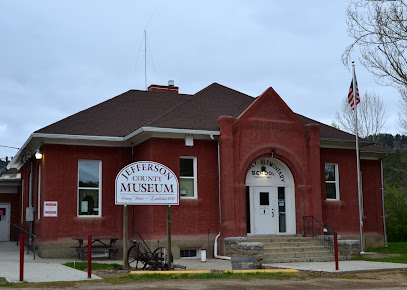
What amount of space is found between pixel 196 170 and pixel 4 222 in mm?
17398

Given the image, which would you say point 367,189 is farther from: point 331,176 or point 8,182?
point 8,182

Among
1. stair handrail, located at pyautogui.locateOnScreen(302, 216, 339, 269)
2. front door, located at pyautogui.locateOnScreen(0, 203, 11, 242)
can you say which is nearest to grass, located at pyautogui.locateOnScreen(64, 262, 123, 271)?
stair handrail, located at pyautogui.locateOnScreen(302, 216, 339, 269)

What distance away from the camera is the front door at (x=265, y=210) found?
22438 mm

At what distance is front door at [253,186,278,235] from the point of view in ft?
73.6

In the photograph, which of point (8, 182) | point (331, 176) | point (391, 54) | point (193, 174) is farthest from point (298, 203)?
point (8, 182)

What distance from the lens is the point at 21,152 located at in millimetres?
25641

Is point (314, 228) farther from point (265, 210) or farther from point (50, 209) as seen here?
point (50, 209)

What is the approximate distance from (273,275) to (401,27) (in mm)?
9725

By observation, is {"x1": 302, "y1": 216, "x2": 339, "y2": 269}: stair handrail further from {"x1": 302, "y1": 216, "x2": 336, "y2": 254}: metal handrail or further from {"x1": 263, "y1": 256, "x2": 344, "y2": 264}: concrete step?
{"x1": 263, "y1": 256, "x2": 344, "y2": 264}: concrete step

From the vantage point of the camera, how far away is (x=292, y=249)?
67.3 ft

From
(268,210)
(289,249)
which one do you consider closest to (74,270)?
(289,249)

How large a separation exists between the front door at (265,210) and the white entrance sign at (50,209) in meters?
7.72

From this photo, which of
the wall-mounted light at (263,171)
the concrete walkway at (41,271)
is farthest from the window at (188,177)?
the concrete walkway at (41,271)

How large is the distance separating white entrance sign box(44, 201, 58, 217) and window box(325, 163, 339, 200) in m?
A: 11.4
